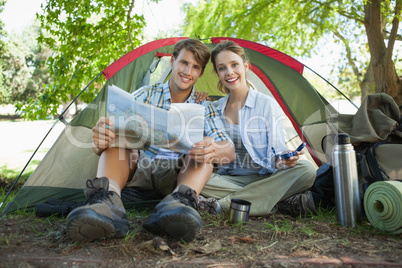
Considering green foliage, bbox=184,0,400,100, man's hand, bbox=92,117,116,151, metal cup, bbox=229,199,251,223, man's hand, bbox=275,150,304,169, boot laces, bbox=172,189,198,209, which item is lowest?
metal cup, bbox=229,199,251,223

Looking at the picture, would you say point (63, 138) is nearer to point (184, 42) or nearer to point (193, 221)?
point (184, 42)

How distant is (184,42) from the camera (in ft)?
7.54

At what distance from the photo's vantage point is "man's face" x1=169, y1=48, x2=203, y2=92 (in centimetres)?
226

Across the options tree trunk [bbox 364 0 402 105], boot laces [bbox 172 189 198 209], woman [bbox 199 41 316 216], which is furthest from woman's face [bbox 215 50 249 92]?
tree trunk [bbox 364 0 402 105]

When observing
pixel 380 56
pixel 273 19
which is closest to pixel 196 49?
pixel 380 56

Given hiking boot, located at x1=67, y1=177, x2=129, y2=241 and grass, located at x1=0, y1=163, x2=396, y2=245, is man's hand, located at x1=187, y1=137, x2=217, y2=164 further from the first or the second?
hiking boot, located at x1=67, y1=177, x2=129, y2=241

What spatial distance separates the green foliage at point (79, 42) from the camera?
11.4 ft

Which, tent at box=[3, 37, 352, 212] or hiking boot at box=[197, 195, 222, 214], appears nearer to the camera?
hiking boot at box=[197, 195, 222, 214]

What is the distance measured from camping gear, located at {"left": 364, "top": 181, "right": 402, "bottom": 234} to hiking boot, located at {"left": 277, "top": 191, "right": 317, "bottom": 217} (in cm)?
35

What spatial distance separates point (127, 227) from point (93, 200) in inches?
7.9

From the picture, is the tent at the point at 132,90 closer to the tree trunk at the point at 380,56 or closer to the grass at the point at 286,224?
the grass at the point at 286,224

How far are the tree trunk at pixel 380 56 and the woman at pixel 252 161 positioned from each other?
221cm

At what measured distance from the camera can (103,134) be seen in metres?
1.78

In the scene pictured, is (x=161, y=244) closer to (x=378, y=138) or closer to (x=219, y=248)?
(x=219, y=248)
